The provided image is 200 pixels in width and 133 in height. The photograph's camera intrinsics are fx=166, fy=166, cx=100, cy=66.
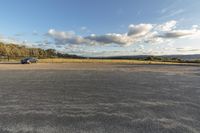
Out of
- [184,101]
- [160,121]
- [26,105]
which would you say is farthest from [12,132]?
[184,101]

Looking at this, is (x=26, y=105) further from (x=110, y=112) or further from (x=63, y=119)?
(x=110, y=112)

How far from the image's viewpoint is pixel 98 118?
458 cm

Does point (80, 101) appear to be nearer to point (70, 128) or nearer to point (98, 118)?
point (98, 118)

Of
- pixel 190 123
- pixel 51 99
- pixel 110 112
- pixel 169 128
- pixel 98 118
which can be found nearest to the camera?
pixel 169 128

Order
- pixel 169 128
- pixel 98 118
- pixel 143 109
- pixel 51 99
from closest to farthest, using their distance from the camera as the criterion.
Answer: pixel 169 128, pixel 98 118, pixel 143 109, pixel 51 99

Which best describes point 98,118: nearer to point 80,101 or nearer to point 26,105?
point 80,101

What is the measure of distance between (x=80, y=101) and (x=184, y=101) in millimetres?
3977

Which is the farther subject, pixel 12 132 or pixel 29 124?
pixel 29 124

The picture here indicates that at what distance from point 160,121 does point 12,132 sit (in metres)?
3.62

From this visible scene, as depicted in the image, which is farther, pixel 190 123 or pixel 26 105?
pixel 26 105

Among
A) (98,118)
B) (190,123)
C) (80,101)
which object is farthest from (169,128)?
(80,101)

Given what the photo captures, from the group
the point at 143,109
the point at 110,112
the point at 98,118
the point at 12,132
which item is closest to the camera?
the point at 12,132

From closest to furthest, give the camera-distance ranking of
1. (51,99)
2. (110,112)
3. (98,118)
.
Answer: (98,118) → (110,112) → (51,99)

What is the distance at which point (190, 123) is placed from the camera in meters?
4.28
